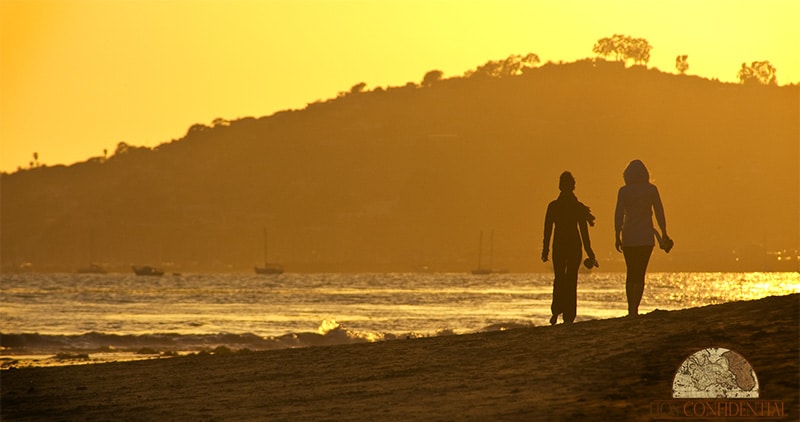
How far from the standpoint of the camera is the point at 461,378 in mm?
14898

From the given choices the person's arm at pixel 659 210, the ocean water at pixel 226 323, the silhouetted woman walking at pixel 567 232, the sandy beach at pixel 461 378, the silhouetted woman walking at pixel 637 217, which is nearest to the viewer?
the sandy beach at pixel 461 378

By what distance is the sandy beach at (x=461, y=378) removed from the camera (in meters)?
12.9

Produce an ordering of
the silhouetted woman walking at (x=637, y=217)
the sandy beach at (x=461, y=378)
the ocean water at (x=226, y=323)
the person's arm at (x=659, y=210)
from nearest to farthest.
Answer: the sandy beach at (x=461, y=378), the person's arm at (x=659, y=210), the silhouetted woman walking at (x=637, y=217), the ocean water at (x=226, y=323)

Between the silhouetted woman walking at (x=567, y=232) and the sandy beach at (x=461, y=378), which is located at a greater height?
the silhouetted woman walking at (x=567, y=232)

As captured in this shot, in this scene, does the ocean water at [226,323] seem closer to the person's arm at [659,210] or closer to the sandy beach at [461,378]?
the sandy beach at [461,378]

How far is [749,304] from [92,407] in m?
7.33

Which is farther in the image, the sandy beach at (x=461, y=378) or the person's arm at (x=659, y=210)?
the person's arm at (x=659, y=210)

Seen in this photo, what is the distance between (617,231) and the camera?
18.0 metres

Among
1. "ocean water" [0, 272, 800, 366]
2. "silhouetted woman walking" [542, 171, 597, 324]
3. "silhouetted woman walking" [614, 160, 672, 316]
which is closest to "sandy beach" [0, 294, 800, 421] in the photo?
"silhouetted woman walking" [614, 160, 672, 316]

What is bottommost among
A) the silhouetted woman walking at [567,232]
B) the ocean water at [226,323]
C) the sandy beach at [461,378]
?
the ocean water at [226,323]

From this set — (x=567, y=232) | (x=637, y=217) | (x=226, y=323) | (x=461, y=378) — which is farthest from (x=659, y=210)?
(x=226, y=323)

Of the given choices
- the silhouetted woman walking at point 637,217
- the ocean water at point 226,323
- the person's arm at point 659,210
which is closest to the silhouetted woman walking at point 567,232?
the silhouetted woman walking at point 637,217

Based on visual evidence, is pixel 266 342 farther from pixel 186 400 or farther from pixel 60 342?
pixel 186 400

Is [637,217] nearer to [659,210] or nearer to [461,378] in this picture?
[659,210]
